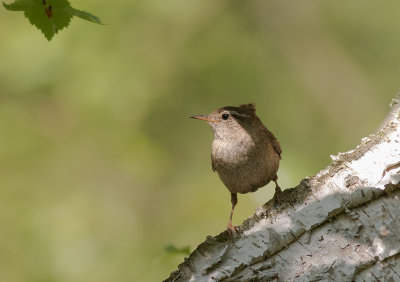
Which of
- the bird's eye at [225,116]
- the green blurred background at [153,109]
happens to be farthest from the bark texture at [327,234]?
the green blurred background at [153,109]

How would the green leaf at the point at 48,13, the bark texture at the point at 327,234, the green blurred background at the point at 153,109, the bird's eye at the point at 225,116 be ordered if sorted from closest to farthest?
1. the green leaf at the point at 48,13
2. the bark texture at the point at 327,234
3. the bird's eye at the point at 225,116
4. the green blurred background at the point at 153,109

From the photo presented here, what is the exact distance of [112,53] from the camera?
24.5ft

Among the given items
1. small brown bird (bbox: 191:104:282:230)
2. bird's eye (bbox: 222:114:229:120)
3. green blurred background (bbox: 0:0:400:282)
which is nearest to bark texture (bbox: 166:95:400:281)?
small brown bird (bbox: 191:104:282:230)

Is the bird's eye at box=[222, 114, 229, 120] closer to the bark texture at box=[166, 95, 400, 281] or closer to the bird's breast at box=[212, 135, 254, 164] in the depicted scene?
the bird's breast at box=[212, 135, 254, 164]

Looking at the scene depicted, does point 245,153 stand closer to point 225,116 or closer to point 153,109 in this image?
point 225,116

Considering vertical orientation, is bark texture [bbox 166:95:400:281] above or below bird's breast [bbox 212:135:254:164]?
below

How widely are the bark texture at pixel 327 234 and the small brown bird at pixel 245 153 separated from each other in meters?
0.82

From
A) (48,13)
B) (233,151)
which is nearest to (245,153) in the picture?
(233,151)

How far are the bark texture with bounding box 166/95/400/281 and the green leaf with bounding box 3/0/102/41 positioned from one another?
4.76ft

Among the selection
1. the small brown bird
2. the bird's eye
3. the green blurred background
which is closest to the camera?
the small brown bird

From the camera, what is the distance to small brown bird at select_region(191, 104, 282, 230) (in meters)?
4.25

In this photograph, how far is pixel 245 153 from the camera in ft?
14.1

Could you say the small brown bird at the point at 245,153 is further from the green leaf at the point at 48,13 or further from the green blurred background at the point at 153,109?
the green leaf at the point at 48,13

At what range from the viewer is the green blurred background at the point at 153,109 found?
6.70m
